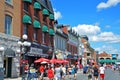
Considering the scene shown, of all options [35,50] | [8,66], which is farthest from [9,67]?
[35,50]

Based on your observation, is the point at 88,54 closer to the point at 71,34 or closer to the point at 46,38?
the point at 71,34

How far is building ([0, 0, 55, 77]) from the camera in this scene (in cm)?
3136

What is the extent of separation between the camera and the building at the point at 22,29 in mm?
31359

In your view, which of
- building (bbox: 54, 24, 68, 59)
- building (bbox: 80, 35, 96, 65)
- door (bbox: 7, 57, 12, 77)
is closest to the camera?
door (bbox: 7, 57, 12, 77)

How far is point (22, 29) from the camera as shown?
35750 mm

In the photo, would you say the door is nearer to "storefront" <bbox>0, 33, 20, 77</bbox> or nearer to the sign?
"storefront" <bbox>0, 33, 20, 77</bbox>

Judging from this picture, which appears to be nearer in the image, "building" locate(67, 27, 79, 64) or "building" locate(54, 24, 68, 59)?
"building" locate(54, 24, 68, 59)

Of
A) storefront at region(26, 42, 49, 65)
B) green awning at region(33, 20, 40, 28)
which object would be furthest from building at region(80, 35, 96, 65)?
green awning at region(33, 20, 40, 28)

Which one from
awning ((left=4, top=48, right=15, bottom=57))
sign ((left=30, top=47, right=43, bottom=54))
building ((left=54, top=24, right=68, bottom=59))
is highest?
building ((left=54, top=24, right=68, bottom=59))

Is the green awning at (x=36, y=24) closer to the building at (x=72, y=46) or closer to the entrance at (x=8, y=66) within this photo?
the entrance at (x=8, y=66)

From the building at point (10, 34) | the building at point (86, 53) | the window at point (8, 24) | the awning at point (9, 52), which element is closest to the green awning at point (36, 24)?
the building at point (10, 34)

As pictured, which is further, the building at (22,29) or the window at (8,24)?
the window at (8,24)

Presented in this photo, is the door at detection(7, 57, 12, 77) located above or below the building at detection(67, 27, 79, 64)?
below

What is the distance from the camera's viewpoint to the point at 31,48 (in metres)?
38.5
